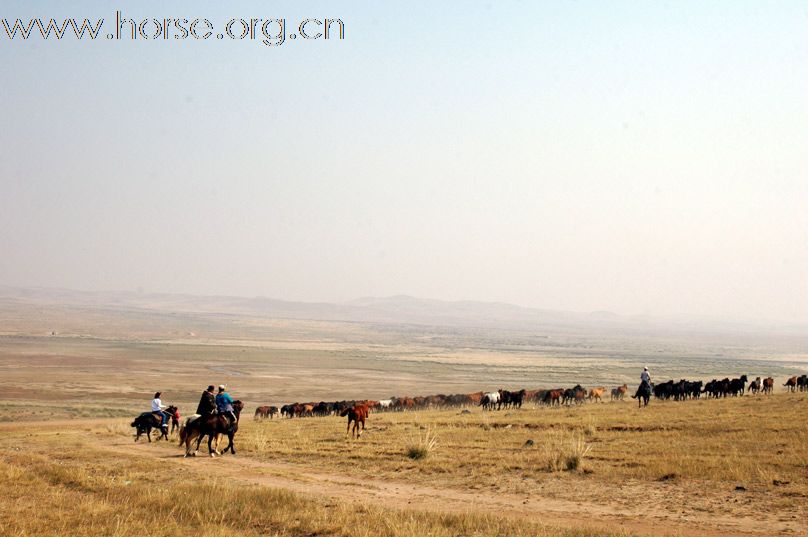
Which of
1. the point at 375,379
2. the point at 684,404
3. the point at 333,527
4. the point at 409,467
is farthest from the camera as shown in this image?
the point at 375,379

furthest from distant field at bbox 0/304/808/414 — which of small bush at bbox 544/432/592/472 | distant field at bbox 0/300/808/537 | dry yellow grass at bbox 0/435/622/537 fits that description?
small bush at bbox 544/432/592/472

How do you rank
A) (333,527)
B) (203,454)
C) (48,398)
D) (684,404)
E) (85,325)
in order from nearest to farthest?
(333,527), (203,454), (684,404), (48,398), (85,325)

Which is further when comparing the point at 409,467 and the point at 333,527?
the point at 409,467

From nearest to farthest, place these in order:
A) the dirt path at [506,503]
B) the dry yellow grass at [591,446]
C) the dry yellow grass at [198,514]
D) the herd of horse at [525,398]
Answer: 1. the dry yellow grass at [198,514]
2. the dirt path at [506,503]
3. the dry yellow grass at [591,446]
4. the herd of horse at [525,398]

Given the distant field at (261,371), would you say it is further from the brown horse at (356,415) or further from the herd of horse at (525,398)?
the brown horse at (356,415)

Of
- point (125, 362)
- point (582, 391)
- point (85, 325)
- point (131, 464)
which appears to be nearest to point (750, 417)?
point (131, 464)

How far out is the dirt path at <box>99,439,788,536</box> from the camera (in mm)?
11141

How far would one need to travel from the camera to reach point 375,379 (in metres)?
64.7

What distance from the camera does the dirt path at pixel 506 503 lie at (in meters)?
11.1

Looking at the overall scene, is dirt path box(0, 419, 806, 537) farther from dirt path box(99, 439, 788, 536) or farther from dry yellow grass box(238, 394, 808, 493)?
dry yellow grass box(238, 394, 808, 493)

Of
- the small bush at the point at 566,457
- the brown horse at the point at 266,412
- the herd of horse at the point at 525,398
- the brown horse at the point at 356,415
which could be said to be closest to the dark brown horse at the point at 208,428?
the brown horse at the point at 356,415

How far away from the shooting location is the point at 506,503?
13.1 metres

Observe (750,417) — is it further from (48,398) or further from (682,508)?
(48,398)

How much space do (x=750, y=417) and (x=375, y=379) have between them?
44674 millimetres
